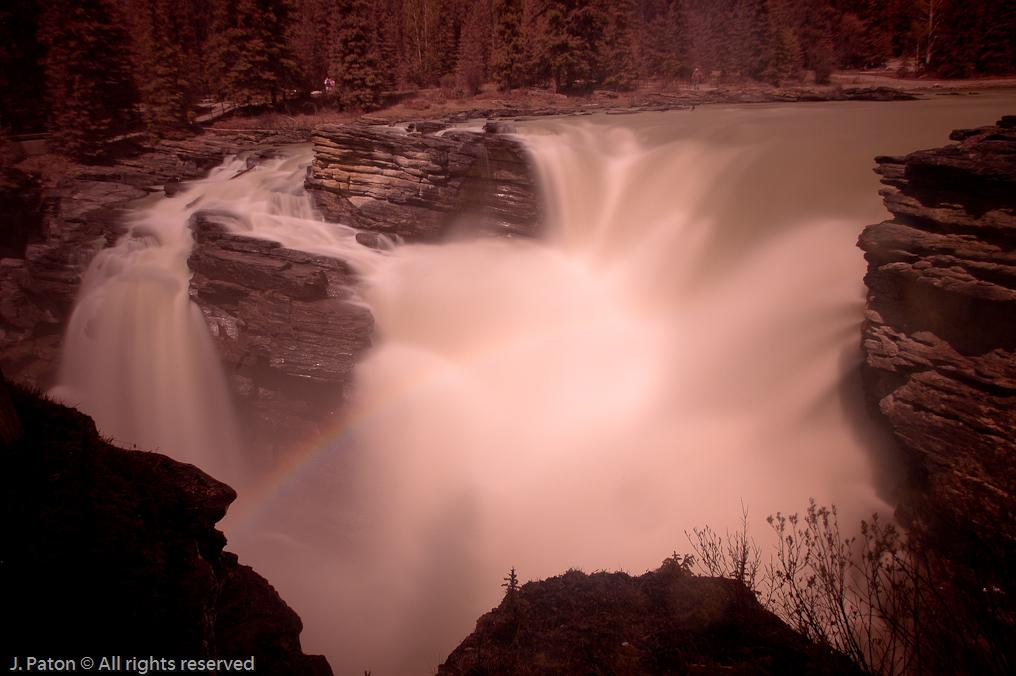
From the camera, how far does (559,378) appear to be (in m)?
9.89

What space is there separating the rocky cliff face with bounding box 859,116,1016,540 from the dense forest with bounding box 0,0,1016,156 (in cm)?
1346

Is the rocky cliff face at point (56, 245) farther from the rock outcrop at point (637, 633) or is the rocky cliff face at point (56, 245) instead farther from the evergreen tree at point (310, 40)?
the rock outcrop at point (637, 633)

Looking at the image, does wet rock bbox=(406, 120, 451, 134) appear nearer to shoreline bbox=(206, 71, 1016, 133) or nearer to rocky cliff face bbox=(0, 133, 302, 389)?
shoreline bbox=(206, 71, 1016, 133)

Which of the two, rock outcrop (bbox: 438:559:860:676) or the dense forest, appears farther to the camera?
the dense forest

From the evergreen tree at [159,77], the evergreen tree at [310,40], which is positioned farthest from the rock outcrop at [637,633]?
the evergreen tree at [310,40]

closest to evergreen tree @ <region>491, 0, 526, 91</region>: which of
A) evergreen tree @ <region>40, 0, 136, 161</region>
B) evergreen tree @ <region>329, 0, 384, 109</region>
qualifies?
evergreen tree @ <region>329, 0, 384, 109</region>

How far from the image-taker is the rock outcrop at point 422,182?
11.9 m

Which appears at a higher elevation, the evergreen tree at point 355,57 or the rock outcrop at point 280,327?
the evergreen tree at point 355,57

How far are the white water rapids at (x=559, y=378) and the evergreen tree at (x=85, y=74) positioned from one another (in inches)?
264

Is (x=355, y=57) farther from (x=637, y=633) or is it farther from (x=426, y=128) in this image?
(x=637, y=633)

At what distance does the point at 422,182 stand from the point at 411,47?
3018 centimetres

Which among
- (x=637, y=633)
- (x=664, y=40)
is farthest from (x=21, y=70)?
(x=664, y=40)

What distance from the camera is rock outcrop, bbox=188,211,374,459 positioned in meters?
9.66

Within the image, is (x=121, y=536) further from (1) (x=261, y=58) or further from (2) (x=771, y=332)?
(1) (x=261, y=58)
